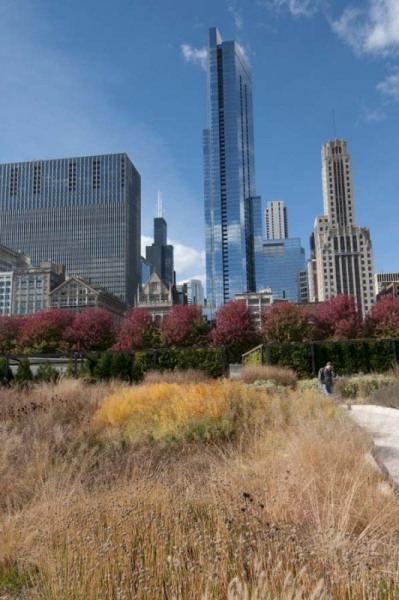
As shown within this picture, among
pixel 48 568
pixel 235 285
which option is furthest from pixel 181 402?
pixel 235 285

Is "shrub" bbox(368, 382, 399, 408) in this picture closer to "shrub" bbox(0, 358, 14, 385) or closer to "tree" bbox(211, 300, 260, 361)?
"shrub" bbox(0, 358, 14, 385)

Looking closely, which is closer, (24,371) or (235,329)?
(24,371)

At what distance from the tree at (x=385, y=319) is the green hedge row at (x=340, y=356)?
2322 centimetres

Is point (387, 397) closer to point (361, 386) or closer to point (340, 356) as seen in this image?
point (361, 386)

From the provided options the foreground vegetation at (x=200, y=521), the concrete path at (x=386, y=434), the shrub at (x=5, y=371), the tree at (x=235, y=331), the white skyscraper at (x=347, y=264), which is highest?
the white skyscraper at (x=347, y=264)

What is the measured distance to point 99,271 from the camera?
19388 cm

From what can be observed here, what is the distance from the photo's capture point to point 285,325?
47.0m

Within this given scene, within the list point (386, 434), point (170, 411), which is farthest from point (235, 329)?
point (170, 411)

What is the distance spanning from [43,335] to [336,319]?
32.1 metres

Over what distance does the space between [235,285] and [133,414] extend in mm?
185441

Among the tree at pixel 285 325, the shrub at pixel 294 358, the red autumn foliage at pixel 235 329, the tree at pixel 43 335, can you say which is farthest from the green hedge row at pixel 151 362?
the tree at pixel 43 335

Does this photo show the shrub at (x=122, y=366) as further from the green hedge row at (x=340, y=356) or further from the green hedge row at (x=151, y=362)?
the green hedge row at (x=340, y=356)

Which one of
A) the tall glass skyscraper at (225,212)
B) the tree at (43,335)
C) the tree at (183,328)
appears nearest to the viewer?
the tree at (183,328)

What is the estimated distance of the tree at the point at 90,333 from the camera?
2100 inches
